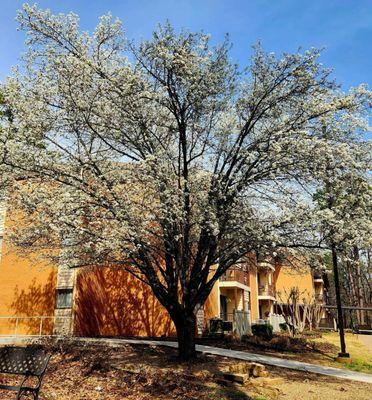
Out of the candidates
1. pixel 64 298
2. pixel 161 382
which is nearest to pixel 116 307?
pixel 64 298

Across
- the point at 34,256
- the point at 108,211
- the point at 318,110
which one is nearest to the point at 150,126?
the point at 108,211

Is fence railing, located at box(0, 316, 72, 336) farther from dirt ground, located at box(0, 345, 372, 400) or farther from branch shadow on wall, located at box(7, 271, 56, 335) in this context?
dirt ground, located at box(0, 345, 372, 400)

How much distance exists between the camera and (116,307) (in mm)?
20297

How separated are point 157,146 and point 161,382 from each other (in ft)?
22.2

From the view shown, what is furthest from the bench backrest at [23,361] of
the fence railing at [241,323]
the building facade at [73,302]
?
the fence railing at [241,323]

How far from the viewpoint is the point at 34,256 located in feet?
61.7

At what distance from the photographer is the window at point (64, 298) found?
19.1 metres

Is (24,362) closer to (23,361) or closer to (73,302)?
(23,361)

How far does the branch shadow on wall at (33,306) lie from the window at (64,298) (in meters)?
0.30

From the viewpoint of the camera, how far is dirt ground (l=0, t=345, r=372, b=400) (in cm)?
830

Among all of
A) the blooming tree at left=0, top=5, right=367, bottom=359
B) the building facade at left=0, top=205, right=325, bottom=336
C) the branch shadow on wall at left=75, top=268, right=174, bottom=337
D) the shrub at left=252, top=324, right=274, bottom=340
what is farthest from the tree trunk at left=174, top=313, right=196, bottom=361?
the branch shadow on wall at left=75, top=268, right=174, bottom=337

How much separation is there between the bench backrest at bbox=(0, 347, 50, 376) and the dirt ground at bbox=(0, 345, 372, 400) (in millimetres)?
1184

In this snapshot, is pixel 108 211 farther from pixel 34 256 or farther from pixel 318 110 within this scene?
pixel 34 256

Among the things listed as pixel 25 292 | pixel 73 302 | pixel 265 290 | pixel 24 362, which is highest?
pixel 265 290
